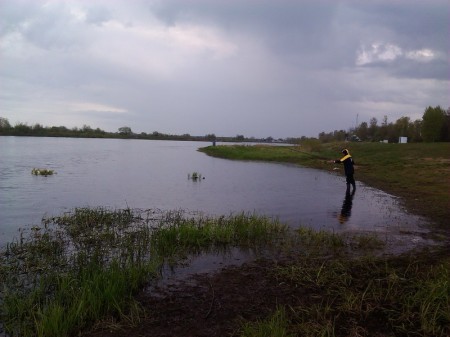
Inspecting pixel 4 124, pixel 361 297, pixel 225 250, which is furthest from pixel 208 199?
pixel 4 124

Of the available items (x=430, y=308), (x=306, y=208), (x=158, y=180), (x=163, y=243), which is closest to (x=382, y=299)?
(x=430, y=308)

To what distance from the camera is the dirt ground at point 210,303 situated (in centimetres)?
590

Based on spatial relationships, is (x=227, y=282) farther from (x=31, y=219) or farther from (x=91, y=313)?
(x=31, y=219)

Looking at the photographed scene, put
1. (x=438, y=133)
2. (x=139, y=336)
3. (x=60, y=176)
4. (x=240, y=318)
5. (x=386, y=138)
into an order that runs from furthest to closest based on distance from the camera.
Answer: (x=386, y=138), (x=438, y=133), (x=60, y=176), (x=240, y=318), (x=139, y=336)

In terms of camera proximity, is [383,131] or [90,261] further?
[383,131]

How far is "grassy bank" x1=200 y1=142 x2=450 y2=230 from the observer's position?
18.6 metres

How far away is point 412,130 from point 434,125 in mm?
14368

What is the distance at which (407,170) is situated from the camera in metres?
33.2

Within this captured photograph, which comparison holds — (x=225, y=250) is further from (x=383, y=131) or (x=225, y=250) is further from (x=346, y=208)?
(x=383, y=131)

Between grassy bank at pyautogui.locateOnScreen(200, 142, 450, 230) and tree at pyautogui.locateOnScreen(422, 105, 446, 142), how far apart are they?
16556 mm

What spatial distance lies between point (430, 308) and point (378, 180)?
25120 millimetres

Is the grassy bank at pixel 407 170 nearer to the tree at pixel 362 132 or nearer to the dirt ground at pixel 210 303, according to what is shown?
the dirt ground at pixel 210 303

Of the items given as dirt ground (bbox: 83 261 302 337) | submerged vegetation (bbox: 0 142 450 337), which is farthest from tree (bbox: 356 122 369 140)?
dirt ground (bbox: 83 261 302 337)

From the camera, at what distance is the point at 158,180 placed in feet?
94.3
